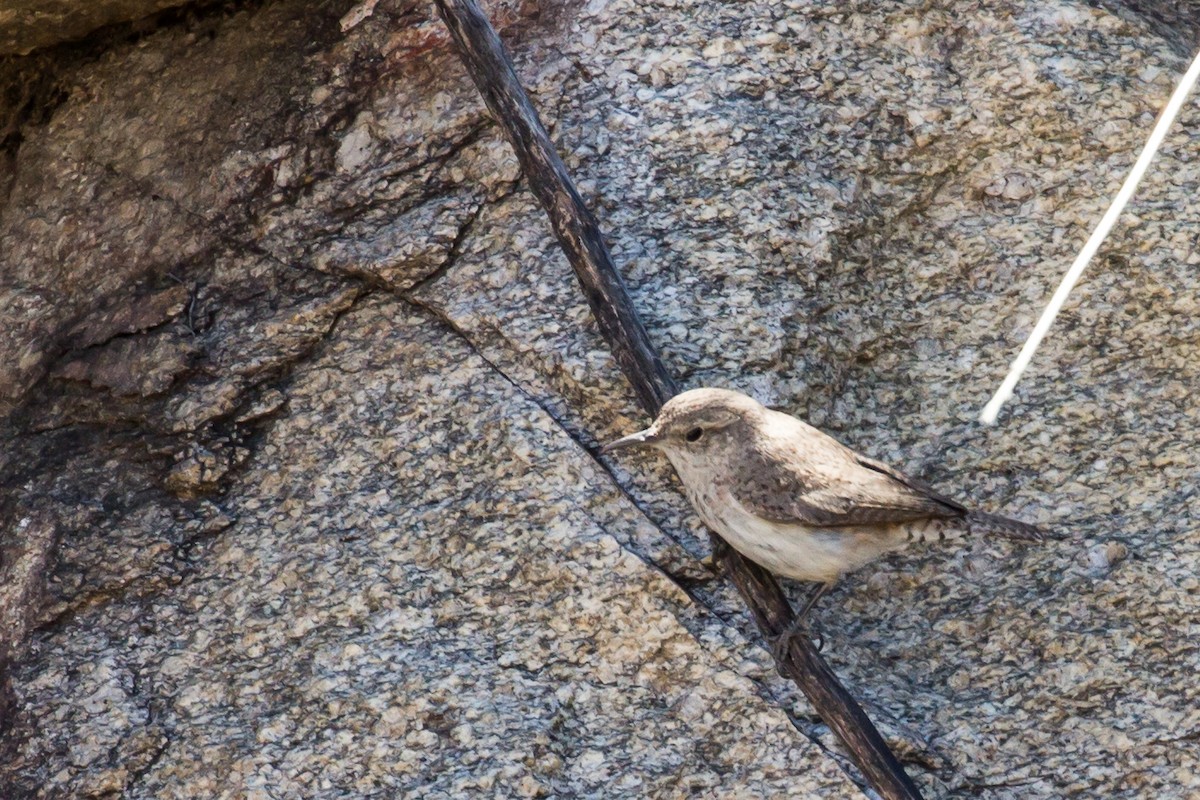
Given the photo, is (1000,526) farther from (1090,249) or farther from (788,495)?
(1090,249)

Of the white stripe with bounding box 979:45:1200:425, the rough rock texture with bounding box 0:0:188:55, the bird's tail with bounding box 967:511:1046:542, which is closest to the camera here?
the bird's tail with bounding box 967:511:1046:542

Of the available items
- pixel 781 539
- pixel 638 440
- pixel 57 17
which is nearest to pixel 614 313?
pixel 638 440

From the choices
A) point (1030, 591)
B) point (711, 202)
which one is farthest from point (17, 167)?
point (1030, 591)

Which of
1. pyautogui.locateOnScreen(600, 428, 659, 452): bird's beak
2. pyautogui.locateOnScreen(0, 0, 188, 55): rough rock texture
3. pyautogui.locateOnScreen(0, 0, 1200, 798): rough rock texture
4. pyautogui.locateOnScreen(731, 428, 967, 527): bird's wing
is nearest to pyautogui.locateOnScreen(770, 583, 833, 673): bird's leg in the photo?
pyautogui.locateOnScreen(0, 0, 1200, 798): rough rock texture

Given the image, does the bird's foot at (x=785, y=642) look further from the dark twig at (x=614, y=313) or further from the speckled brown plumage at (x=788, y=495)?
the speckled brown plumage at (x=788, y=495)

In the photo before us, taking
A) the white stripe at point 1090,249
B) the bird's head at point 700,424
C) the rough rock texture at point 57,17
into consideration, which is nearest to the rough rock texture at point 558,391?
the white stripe at point 1090,249

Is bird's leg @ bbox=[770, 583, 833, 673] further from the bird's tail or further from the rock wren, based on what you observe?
the bird's tail

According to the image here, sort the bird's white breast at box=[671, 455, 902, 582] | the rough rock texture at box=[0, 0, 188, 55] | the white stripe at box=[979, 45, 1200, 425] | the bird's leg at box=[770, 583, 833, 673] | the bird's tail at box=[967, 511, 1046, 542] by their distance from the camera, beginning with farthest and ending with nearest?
1. the rough rock texture at box=[0, 0, 188, 55]
2. the white stripe at box=[979, 45, 1200, 425]
3. the bird's tail at box=[967, 511, 1046, 542]
4. the bird's white breast at box=[671, 455, 902, 582]
5. the bird's leg at box=[770, 583, 833, 673]
